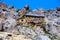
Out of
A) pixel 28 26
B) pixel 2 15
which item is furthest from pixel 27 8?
pixel 28 26

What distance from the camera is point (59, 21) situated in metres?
14.3

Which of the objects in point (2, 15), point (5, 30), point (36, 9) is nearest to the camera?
point (5, 30)

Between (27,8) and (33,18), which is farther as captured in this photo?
(27,8)

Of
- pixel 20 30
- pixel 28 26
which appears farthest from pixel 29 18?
pixel 20 30

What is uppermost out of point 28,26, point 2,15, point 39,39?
point 2,15

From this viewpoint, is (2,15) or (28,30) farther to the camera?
(2,15)

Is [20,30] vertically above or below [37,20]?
below

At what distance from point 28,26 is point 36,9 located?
26.4ft

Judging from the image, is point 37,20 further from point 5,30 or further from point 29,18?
point 5,30

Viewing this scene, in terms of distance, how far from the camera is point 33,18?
14.6 metres

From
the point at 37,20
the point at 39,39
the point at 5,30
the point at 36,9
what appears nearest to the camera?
the point at 39,39

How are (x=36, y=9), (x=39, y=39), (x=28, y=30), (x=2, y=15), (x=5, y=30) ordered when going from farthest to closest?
(x=36, y=9) → (x=2, y=15) → (x=5, y=30) → (x=28, y=30) → (x=39, y=39)

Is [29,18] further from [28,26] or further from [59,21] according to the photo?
[59,21]

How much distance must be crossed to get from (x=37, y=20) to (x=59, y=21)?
2.37 m
